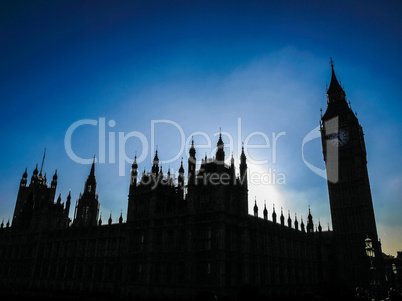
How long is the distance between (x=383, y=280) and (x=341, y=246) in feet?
34.1

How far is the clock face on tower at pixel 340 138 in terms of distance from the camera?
81.3m

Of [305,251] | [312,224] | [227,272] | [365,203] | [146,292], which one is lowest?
[146,292]

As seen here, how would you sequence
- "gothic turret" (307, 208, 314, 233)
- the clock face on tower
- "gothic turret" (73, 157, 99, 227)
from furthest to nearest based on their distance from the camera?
"gothic turret" (73, 157, 99, 227) → the clock face on tower → "gothic turret" (307, 208, 314, 233)

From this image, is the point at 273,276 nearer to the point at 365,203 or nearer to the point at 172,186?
the point at 172,186

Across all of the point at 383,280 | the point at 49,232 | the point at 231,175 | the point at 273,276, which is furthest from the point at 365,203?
the point at 49,232

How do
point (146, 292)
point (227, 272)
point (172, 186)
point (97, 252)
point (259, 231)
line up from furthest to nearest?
point (97, 252)
point (172, 186)
point (259, 231)
point (146, 292)
point (227, 272)

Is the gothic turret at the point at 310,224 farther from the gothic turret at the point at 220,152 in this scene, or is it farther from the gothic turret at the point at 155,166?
the gothic turret at the point at 155,166

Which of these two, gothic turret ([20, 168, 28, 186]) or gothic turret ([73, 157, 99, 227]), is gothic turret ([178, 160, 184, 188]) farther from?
gothic turret ([20, 168, 28, 186])

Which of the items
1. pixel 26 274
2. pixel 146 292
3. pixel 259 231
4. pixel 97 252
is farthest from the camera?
pixel 26 274

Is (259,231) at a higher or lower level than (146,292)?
higher

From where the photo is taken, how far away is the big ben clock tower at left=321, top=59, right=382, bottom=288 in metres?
70.6

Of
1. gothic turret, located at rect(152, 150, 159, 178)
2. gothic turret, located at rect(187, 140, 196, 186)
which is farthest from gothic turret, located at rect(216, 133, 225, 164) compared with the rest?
gothic turret, located at rect(152, 150, 159, 178)

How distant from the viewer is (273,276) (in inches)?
2063

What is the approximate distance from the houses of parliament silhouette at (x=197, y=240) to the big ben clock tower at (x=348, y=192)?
226 millimetres
